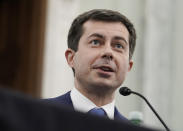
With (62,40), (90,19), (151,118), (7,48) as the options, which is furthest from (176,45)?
(90,19)

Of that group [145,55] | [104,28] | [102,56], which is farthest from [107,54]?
[145,55]

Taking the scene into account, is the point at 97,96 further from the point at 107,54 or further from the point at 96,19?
the point at 96,19

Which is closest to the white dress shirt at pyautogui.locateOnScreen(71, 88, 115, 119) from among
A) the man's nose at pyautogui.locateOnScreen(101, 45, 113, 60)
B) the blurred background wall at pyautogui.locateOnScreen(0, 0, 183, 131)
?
the man's nose at pyautogui.locateOnScreen(101, 45, 113, 60)

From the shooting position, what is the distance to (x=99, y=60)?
2.25m

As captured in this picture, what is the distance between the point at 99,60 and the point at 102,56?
2 centimetres

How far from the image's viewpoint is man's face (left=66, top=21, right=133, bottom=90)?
2254mm

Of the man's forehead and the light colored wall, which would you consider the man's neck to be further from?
the light colored wall

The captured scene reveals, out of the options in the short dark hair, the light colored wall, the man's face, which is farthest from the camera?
the light colored wall

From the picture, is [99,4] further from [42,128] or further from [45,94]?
[42,128]

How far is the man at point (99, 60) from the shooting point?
2.26 meters

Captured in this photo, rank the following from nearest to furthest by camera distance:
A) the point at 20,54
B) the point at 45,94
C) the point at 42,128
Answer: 1. the point at 42,128
2. the point at 20,54
3. the point at 45,94

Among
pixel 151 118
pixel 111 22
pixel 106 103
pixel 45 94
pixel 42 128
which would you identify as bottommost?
pixel 151 118

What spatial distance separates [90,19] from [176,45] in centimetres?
303

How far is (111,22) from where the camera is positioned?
7.80ft
